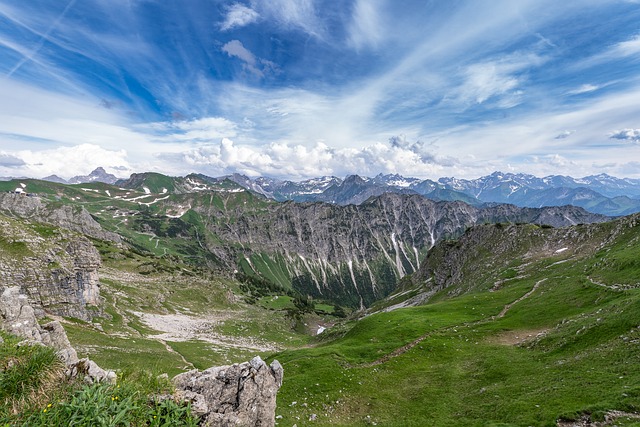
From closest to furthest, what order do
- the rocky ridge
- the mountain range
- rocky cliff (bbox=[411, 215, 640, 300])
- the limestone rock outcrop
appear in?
the rocky ridge
the limestone rock outcrop
the mountain range
rocky cliff (bbox=[411, 215, 640, 300])

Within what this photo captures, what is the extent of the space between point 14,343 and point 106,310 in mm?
106820

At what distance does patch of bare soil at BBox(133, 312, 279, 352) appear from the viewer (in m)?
104

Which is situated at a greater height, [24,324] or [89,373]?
[24,324]

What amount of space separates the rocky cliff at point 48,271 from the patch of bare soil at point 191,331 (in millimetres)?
22591

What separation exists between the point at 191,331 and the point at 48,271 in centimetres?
5302

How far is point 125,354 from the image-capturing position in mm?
57250

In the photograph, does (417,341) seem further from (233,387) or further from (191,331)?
(191,331)

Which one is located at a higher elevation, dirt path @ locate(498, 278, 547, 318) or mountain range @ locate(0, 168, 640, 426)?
mountain range @ locate(0, 168, 640, 426)

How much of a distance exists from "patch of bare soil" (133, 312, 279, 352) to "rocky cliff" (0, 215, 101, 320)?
74.1 ft

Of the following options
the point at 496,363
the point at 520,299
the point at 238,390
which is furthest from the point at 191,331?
the point at 238,390

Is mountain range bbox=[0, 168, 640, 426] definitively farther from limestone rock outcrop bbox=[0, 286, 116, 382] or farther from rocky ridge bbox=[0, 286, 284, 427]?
limestone rock outcrop bbox=[0, 286, 116, 382]

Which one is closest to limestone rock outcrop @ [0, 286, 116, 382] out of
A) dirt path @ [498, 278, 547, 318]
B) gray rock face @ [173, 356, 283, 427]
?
gray rock face @ [173, 356, 283, 427]

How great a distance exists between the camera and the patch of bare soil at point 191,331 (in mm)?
103750

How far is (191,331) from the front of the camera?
11512cm
